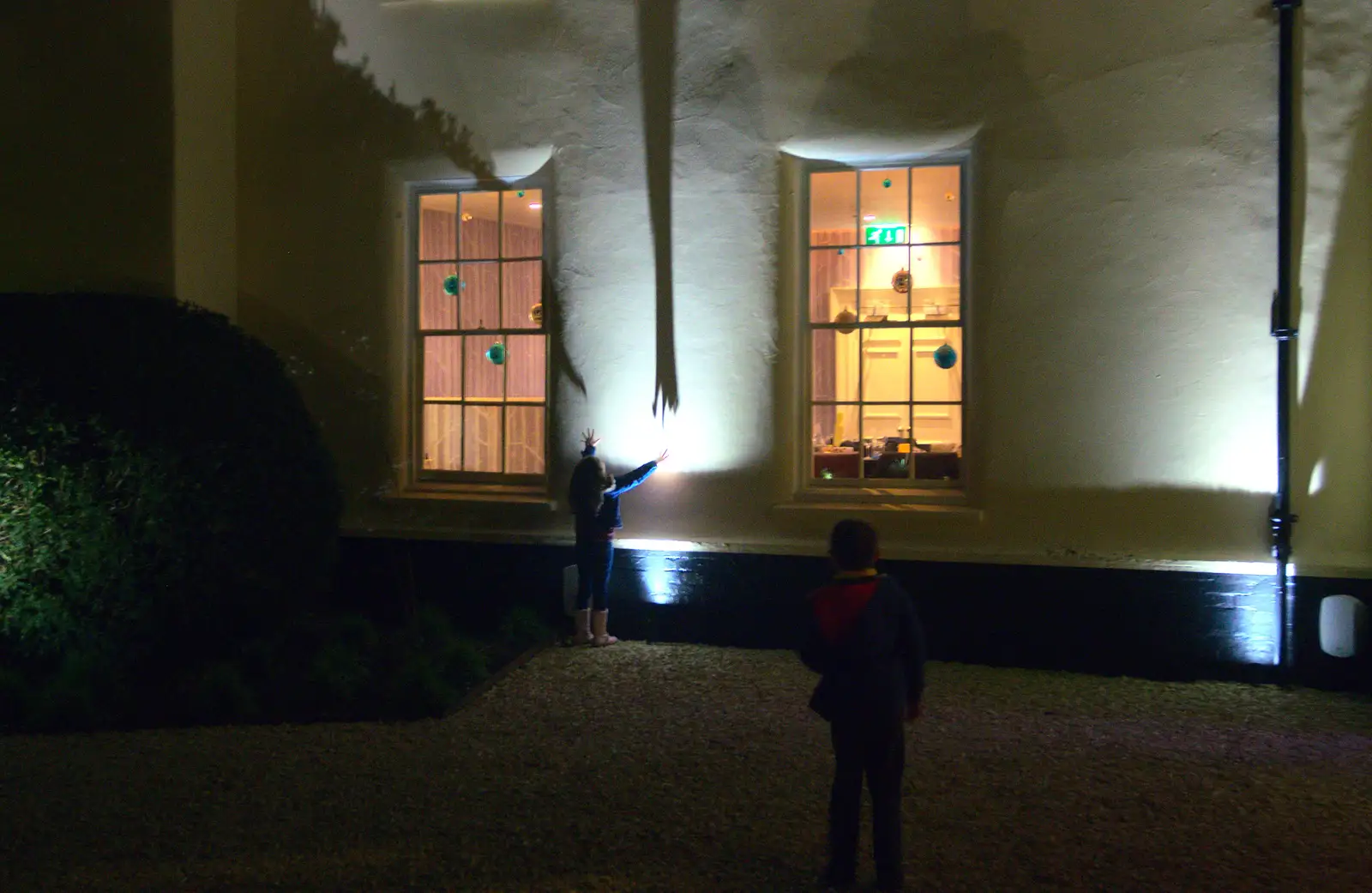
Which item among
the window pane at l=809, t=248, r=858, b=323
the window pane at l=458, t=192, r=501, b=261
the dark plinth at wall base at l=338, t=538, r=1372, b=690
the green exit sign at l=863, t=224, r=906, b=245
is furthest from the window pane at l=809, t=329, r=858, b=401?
the window pane at l=458, t=192, r=501, b=261

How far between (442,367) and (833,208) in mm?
3066

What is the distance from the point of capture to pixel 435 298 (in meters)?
8.84

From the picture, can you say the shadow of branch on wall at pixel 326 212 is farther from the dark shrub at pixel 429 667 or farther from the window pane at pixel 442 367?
the dark shrub at pixel 429 667

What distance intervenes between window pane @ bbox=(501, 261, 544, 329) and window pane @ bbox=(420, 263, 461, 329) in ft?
1.45

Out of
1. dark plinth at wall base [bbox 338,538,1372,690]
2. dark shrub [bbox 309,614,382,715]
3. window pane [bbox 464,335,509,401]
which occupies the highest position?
window pane [bbox 464,335,509,401]

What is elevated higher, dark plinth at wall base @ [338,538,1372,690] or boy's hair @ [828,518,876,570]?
boy's hair @ [828,518,876,570]

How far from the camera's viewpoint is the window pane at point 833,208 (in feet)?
26.1

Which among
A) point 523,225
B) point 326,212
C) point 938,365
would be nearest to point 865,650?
point 938,365

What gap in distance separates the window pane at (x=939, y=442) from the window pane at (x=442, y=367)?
3327 millimetres

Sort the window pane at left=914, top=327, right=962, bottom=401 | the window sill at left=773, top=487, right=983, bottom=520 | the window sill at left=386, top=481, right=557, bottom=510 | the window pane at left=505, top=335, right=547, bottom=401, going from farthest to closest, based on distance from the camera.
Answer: the window pane at left=505, top=335, right=547, bottom=401 < the window sill at left=386, top=481, right=557, bottom=510 < the window pane at left=914, top=327, right=962, bottom=401 < the window sill at left=773, top=487, right=983, bottom=520

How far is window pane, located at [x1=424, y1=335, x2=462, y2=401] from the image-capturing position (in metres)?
8.80

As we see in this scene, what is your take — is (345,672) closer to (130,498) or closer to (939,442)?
(130,498)

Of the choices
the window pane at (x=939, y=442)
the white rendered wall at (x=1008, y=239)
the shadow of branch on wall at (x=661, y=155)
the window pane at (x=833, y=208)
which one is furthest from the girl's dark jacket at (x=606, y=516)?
the window pane at (x=833, y=208)

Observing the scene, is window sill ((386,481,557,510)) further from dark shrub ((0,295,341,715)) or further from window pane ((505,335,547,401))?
dark shrub ((0,295,341,715))
